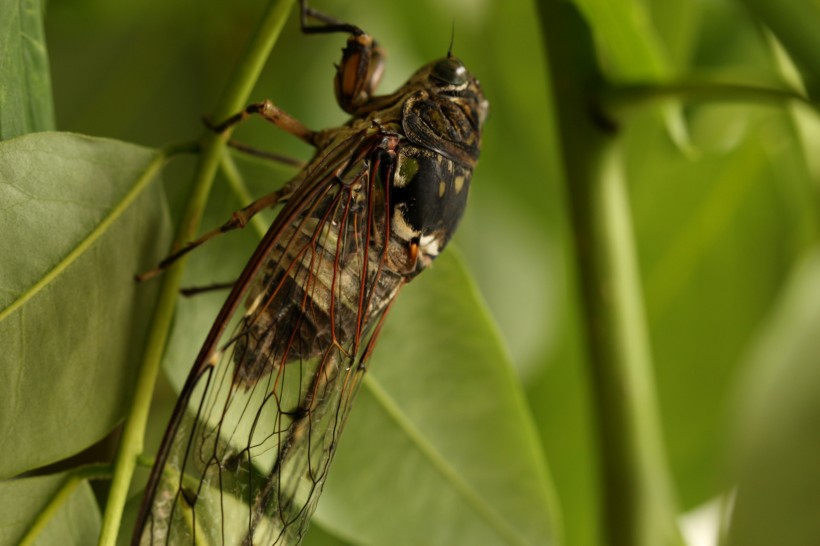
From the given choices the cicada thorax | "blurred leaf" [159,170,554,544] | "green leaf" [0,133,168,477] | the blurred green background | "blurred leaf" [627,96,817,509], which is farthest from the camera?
"blurred leaf" [627,96,817,509]

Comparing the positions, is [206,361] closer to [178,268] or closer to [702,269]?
[178,268]

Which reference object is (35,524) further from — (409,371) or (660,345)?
(660,345)

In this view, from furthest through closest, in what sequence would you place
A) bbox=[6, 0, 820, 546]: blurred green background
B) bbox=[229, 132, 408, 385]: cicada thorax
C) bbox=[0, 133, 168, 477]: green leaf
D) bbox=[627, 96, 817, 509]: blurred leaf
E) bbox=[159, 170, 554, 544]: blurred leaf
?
bbox=[627, 96, 817, 509]: blurred leaf → bbox=[6, 0, 820, 546]: blurred green background → bbox=[159, 170, 554, 544]: blurred leaf → bbox=[229, 132, 408, 385]: cicada thorax → bbox=[0, 133, 168, 477]: green leaf

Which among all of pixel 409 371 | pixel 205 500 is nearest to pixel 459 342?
pixel 409 371

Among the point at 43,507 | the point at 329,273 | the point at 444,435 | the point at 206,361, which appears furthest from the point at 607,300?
the point at 43,507

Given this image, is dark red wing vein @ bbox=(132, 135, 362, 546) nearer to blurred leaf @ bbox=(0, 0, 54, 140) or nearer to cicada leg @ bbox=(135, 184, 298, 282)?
cicada leg @ bbox=(135, 184, 298, 282)

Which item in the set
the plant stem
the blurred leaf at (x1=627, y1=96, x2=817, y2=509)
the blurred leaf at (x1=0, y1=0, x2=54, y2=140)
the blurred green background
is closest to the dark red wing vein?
the blurred leaf at (x1=0, y1=0, x2=54, y2=140)

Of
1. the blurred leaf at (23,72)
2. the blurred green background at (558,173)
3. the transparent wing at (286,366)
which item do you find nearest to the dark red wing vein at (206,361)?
the transparent wing at (286,366)
